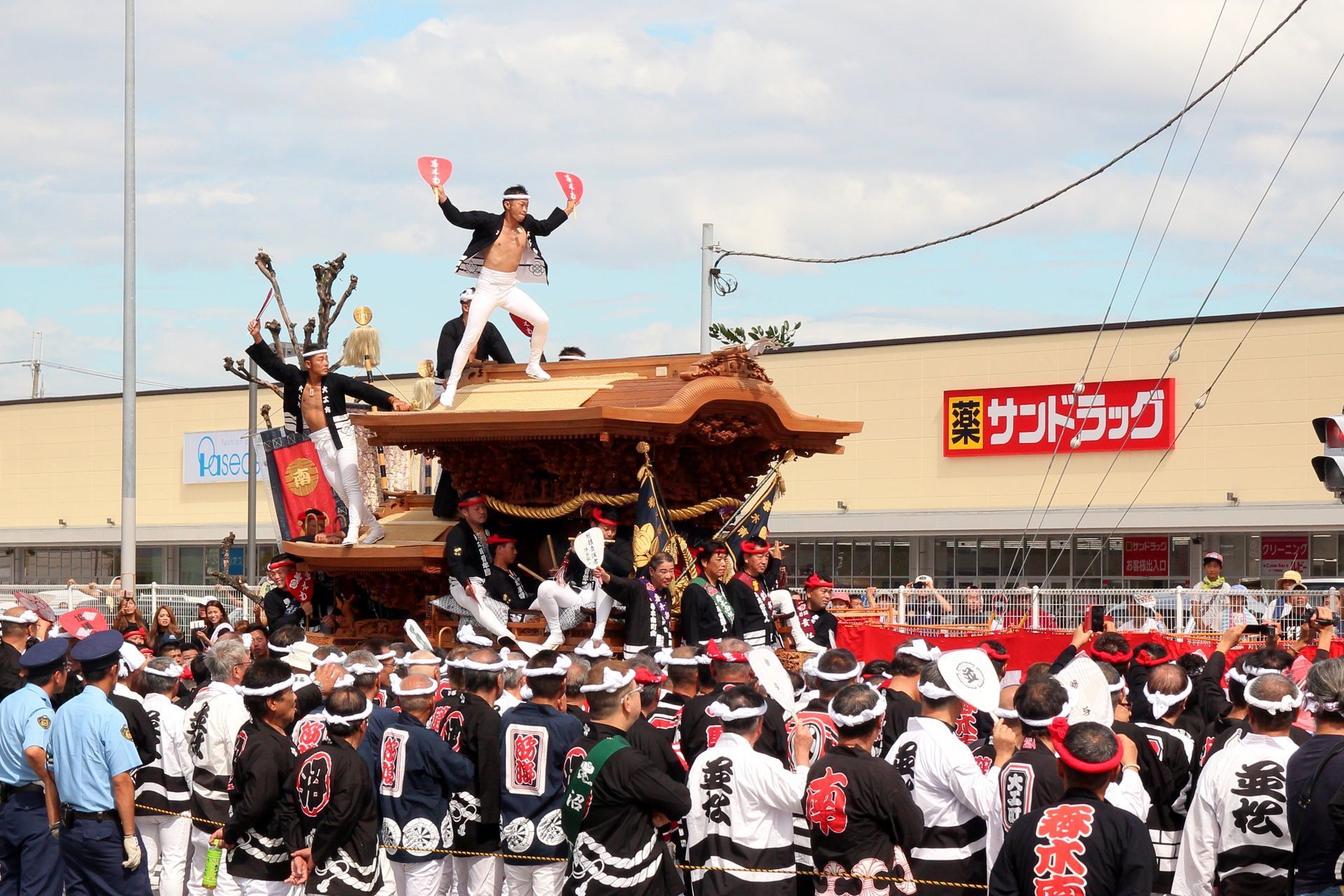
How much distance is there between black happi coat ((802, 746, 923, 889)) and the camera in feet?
20.9

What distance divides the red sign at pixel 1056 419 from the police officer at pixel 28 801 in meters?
21.7

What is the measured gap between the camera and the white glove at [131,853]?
7781 millimetres

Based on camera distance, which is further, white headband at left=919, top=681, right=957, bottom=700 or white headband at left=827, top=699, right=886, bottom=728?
white headband at left=919, top=681, right=957, bottom=700

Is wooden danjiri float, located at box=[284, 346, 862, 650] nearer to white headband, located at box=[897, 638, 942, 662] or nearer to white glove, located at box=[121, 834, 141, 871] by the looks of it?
white headband, located at box=[897, 638, 942, 662]

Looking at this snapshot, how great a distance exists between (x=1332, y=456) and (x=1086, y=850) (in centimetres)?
880

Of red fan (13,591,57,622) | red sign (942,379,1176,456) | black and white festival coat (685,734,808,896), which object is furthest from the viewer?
red sign (942,379,1176,456)

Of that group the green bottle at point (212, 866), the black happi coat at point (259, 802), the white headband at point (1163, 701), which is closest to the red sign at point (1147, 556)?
the white headband at point (1163, 701)

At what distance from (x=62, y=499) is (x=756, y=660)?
3662cm

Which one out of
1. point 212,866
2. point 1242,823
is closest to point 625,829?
point 212,866

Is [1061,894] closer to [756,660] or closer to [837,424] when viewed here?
[756,660]

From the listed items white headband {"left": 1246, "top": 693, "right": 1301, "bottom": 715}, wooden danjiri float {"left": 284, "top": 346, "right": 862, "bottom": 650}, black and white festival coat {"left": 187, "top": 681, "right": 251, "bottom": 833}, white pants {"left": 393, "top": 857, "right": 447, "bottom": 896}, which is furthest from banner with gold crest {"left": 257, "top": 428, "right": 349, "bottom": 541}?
white headband {"left": 1246, "top": 693, "right": 1301, "bottom": 715}

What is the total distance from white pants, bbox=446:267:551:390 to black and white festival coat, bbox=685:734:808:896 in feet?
25.2

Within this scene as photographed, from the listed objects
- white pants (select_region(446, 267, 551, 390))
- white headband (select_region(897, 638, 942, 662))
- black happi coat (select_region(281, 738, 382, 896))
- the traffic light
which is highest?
white pants (select_region(446, 267, 551, 390))

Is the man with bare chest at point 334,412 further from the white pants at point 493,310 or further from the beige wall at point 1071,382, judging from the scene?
the beige wall at point 1071,382
